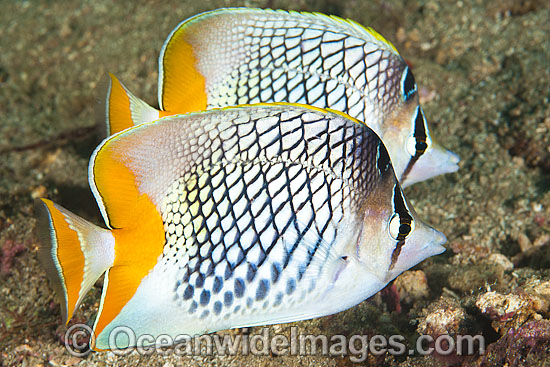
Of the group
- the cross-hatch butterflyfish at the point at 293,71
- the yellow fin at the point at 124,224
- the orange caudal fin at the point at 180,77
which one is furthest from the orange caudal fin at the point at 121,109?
the yellow fin at the point at 124,224

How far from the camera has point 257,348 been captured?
8.39ft

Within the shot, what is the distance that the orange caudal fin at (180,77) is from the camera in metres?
2.79

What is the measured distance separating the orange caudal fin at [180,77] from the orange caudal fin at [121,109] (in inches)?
7.8

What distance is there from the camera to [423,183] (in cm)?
389

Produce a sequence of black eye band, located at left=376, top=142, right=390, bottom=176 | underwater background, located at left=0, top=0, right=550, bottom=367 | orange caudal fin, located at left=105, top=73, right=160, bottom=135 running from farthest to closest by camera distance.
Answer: orange caudal fin, located at left=105, top=73, right=160, bottom=135
underwater background, located at left=0, top=0, right=550, bottom=367
black eye band, located at left=376, top=142, right=390, bottom=176

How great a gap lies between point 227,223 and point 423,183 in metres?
2.55

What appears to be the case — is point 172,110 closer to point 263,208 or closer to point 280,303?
point 263,208

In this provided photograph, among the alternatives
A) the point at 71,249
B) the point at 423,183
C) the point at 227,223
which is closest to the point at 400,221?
the point at 227,223

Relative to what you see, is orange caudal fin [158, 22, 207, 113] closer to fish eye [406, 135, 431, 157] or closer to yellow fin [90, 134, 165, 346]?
yellow fin [90, 134, 165, 346]

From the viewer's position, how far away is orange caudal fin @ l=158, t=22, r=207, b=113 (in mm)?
2787

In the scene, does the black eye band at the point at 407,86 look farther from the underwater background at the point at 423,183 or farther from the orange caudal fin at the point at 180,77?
the orange caudal fin at the point at 180,77

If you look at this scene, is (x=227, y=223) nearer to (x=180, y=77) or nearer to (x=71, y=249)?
(x=71, y=249)

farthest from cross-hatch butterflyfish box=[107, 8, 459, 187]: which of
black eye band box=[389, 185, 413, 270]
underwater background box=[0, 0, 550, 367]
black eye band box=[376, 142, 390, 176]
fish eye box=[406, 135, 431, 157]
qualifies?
black eye band box=[389, 185, 413, 270]

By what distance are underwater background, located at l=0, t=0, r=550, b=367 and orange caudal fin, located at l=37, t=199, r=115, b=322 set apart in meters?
0.85
